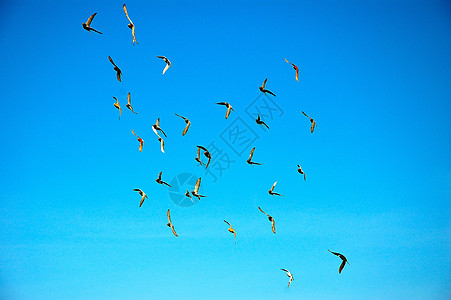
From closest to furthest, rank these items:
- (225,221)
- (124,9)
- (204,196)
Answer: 1. (124,9)
2. (204,196)
3. (225,221)

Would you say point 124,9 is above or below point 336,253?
above

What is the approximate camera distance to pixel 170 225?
27.0 metres

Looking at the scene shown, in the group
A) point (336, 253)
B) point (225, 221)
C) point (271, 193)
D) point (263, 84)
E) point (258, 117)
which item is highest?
point (263, 84)

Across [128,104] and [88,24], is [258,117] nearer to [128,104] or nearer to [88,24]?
[128,104]

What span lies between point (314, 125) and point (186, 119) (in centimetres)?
944

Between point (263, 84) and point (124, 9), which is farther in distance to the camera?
point (263, 84)

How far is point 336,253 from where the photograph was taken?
984 inches

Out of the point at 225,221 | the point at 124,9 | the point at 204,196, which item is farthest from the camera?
the point at 225,221

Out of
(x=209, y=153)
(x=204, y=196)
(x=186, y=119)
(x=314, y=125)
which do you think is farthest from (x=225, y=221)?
(x=314, y=125)

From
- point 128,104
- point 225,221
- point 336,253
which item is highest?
point 128,104

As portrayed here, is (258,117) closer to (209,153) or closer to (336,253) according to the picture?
(209,153)

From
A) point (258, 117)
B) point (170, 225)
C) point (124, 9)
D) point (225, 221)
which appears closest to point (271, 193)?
point (225, 221)

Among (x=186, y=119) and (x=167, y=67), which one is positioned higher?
(x=167, y=67)

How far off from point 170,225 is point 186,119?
24.3 ft
